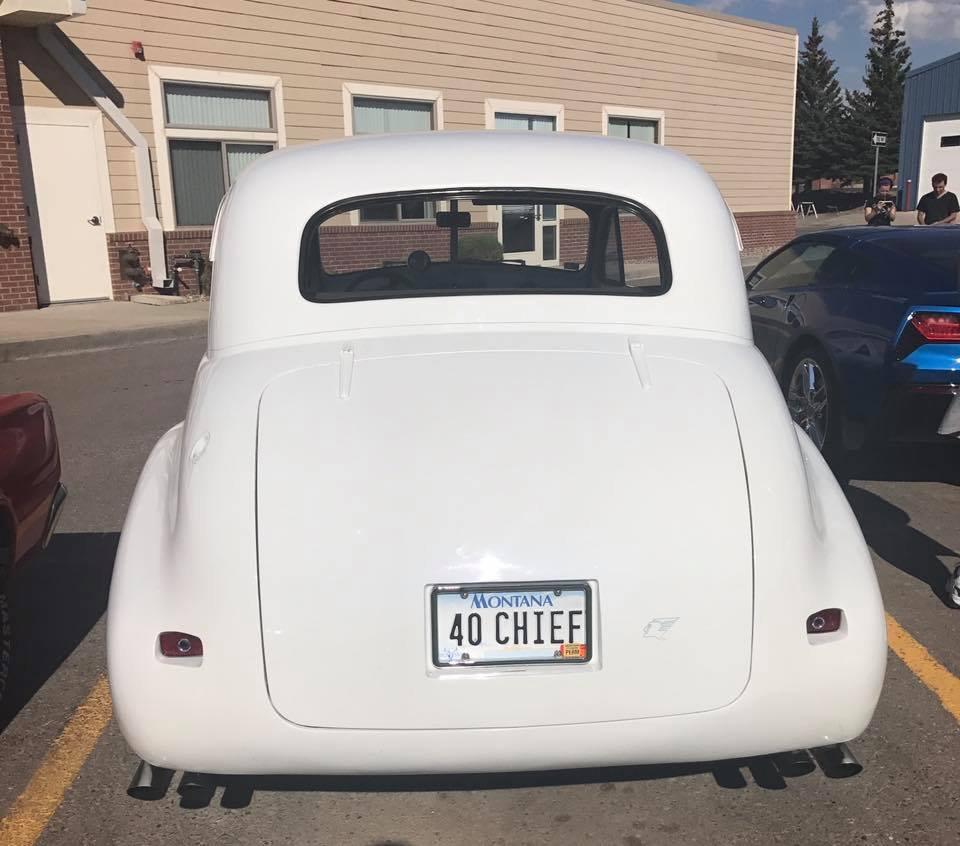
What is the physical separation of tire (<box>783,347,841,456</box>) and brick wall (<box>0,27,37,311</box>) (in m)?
11.0

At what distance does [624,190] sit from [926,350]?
10.1ft

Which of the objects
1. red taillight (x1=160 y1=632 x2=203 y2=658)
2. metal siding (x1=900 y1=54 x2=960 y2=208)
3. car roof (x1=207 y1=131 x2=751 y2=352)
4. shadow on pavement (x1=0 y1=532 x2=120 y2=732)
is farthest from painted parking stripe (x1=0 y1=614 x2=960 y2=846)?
metal siding (x1=900 y1=54 x2=960 y2=208)

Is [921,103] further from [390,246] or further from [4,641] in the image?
[4,641]

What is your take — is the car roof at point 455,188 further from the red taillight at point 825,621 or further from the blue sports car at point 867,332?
the blue sports car at point 867,332

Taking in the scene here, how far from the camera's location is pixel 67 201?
46.3 ft

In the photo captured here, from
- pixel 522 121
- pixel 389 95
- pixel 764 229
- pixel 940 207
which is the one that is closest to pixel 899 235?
pixel 940 207

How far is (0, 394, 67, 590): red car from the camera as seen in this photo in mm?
3369

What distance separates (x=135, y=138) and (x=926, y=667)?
13.6 meters

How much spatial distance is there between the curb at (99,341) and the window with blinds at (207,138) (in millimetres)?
3404

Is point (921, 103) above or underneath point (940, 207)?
above

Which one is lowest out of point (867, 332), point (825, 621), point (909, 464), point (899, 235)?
point (909, 464)

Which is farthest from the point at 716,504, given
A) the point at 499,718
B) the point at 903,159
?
the point at 903,159

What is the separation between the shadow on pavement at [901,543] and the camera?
14.6ft

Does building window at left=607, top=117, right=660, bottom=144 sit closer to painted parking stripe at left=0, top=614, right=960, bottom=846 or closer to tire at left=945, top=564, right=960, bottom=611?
tire at left=945, top=564, right=960, bottom=611
